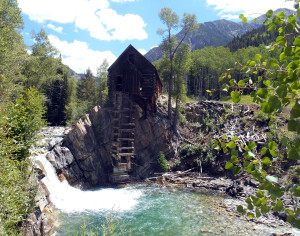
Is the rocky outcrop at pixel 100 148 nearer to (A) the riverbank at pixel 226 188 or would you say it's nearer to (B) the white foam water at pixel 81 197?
(B) the white foam water at pixel 81 197

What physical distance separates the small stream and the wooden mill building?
608cm

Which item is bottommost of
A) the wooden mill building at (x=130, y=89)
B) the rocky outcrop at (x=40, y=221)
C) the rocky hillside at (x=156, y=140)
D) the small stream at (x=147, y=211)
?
the small stream at (x=147, y=211)

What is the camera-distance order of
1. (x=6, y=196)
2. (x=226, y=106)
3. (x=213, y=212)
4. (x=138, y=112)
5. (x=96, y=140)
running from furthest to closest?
(x=226, y=106), (x=138, y=112), (x=96, y=140), (x=213, y=212), (x=6, y=196)

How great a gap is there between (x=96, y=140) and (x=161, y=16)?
1764cm

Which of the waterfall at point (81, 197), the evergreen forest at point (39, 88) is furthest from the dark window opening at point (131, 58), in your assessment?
the waterfall at point (81, 197)

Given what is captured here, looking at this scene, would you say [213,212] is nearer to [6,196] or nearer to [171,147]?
[171,147]

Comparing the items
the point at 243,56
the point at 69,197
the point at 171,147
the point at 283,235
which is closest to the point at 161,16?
the point at 171,147

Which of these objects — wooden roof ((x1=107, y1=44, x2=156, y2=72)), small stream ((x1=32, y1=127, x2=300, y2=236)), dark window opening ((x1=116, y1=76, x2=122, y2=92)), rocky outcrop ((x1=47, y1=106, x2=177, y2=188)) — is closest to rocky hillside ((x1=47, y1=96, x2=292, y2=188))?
rocky outcrop ((x1=47, y1=106, x2=177, y2=188))

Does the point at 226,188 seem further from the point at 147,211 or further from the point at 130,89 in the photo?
the point at 130,89

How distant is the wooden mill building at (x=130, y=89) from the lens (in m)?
22.1

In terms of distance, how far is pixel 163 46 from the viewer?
1013 inches

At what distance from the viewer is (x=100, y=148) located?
2048 centimetres

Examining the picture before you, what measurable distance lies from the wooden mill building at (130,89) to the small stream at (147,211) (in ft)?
20.0

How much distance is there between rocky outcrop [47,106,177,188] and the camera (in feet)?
57.2
